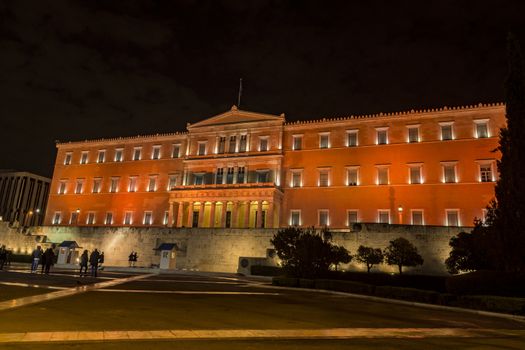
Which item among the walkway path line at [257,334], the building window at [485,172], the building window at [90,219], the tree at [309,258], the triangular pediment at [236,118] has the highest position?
→ the triangular pediment at [236,118]

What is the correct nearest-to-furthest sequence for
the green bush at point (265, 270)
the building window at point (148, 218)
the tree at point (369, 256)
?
the tree at point (369, 256), the green bush at point (265, 270), the building window at point (148, 218)

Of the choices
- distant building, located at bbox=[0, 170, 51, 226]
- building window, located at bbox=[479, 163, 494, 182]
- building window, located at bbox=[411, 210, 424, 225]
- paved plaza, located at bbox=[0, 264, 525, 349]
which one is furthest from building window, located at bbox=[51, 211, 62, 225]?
building window, located at bbox=[479, 163, 494, 182]

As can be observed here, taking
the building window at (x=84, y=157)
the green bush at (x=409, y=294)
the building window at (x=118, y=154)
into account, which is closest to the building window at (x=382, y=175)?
the green bush at (x=409, y=294)

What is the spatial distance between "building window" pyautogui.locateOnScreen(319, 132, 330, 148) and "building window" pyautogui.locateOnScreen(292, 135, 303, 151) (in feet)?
7.45

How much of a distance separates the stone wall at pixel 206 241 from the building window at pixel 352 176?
10291 mm

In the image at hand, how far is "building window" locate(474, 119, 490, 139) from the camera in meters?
38.3

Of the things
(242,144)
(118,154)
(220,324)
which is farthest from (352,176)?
(220,324)

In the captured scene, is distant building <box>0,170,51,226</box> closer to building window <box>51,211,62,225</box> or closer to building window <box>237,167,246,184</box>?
building window <box>51,211,62,225</box>

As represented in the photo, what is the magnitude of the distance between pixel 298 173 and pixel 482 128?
63.5ft

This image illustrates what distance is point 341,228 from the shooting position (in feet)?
134

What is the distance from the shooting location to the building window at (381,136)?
138ft

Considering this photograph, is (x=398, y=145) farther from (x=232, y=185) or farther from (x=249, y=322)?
(x=249, y=322)

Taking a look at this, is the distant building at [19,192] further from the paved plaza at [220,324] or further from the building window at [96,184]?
the paved plaza at [220,324]

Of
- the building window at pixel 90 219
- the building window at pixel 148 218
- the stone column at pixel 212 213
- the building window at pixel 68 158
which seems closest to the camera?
the stone column at pixel 212 213
